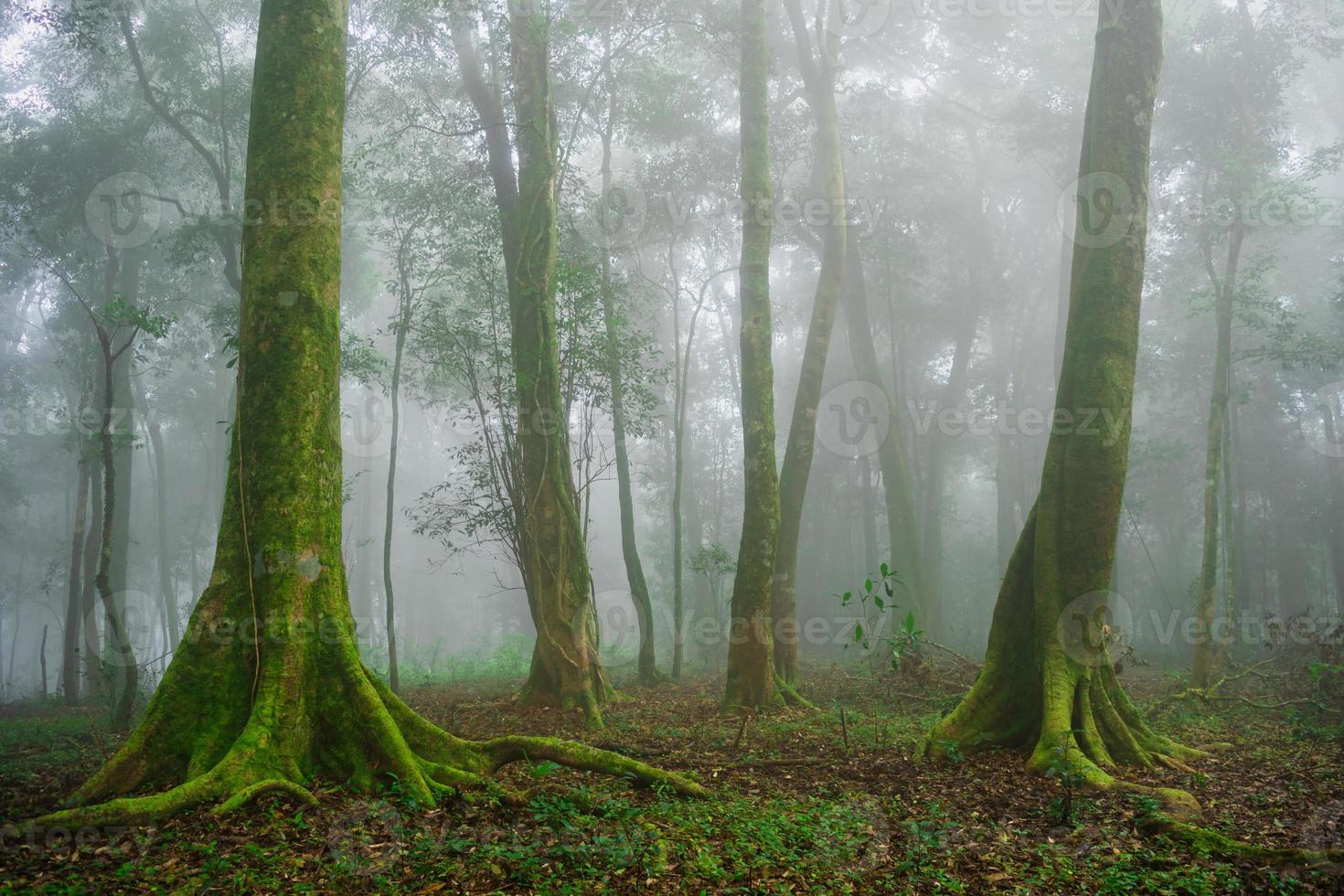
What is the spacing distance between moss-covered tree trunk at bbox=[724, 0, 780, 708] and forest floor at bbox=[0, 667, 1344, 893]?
2.55 m

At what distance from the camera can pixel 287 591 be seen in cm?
466

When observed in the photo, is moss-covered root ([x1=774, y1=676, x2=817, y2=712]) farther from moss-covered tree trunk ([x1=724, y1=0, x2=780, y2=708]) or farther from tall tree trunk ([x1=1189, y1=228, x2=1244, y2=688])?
tall tree trunk ([x1=1189, y1=228, x2=1244, y2=688])

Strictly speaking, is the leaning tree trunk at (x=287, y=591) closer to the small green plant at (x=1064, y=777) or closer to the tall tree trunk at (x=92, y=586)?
the small green plant at (x=1064, y=777)

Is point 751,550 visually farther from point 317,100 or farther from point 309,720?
point 317,100

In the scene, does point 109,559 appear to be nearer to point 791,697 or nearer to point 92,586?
point 791,697

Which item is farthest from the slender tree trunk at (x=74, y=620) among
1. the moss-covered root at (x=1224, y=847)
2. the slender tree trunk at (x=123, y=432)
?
the moss-covered root at (x=1224, y=847)

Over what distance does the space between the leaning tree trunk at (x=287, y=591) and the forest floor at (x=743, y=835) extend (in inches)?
8.8

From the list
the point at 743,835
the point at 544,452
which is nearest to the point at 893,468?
the point at 544,452

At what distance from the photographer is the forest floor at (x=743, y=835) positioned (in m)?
3.49

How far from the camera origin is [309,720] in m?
4.59

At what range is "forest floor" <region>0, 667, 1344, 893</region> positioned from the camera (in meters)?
3.49

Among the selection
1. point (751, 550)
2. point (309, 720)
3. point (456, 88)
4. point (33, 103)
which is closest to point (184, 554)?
point (33, 103)

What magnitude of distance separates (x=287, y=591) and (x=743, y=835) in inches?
117

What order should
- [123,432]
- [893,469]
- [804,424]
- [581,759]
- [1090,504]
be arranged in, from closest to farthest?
1. [581,759]
2. [1090,504]
3. [804,424]
4. [123,432]
5. [893,469]
